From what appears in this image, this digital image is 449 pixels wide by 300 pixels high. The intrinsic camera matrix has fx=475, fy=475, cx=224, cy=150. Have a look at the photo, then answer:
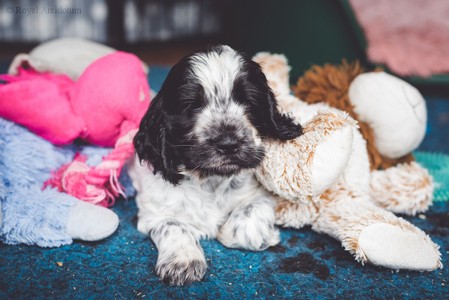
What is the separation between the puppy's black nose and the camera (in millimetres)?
1791

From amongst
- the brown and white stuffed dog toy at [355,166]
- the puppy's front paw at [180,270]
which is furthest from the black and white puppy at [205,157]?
the brown and white stuffed dog toy at [355,166]

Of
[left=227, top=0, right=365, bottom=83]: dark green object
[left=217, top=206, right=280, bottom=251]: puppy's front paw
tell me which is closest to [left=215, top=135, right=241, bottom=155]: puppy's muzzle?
[left=217, top=206, right=280, bottom=251]: puppy's front paw

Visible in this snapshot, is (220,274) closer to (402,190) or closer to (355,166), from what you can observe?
(355,166)

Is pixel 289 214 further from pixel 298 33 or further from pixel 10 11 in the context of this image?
pixel 10 11

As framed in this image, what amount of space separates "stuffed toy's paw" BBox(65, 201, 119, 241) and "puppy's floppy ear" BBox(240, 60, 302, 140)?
0.77 m

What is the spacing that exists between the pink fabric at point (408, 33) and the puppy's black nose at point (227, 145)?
115 inches

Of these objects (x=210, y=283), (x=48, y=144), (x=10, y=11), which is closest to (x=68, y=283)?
(x=210, y=283)

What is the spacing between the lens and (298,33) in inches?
198

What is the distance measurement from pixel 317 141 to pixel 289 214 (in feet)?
1.46

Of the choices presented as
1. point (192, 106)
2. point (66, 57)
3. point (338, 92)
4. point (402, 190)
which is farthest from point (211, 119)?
point (66, 57)

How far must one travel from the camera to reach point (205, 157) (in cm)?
180

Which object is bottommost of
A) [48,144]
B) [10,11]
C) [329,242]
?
[10,11]

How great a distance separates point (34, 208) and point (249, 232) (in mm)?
931

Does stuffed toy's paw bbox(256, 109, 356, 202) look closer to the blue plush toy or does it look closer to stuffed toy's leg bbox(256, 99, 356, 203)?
Answer: stuffed toy's leg bbox(256, 99, 356, 203)
